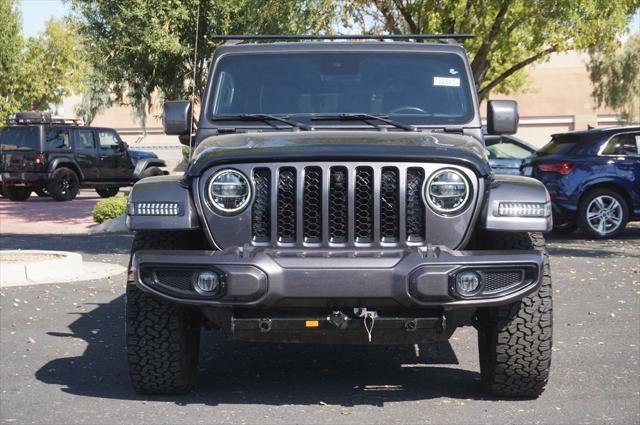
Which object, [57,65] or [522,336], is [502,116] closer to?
[522,336]

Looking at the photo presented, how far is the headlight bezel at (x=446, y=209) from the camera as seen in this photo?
18.2ft

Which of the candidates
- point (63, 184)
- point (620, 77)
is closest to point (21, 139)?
point (63, 184)

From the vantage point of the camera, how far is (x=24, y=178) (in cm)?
2830

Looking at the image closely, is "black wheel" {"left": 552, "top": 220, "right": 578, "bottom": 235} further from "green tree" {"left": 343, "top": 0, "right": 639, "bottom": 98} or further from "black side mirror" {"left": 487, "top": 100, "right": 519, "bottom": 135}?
"black side mirror" {"left": 487, "top": 100, "right": 519, "bottom": 135}

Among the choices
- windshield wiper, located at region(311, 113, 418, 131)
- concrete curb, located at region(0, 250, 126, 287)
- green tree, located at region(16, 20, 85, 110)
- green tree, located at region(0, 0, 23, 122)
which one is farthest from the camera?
green tree, located at region(16, 20, 85, 110)

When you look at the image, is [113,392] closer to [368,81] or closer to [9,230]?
[368,81]

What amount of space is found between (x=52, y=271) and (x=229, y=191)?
6.18 metres

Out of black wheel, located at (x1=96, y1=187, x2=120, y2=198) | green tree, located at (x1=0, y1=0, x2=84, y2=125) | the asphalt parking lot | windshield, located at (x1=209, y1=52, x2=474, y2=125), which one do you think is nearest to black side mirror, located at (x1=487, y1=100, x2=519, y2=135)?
windshield, located at (x1=209, y1=52, x2=474, y2=125)

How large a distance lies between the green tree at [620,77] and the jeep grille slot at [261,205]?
4728 cm

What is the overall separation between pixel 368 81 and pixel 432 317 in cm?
209

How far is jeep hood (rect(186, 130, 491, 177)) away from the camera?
217 inches

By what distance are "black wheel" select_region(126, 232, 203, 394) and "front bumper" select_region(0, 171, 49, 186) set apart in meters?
23.2

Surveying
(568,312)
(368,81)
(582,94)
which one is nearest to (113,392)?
(368,81)

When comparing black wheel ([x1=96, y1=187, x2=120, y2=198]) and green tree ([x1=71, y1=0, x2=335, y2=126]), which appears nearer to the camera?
green tree ([x1=71, y1=0, x2=335, y2=126])
